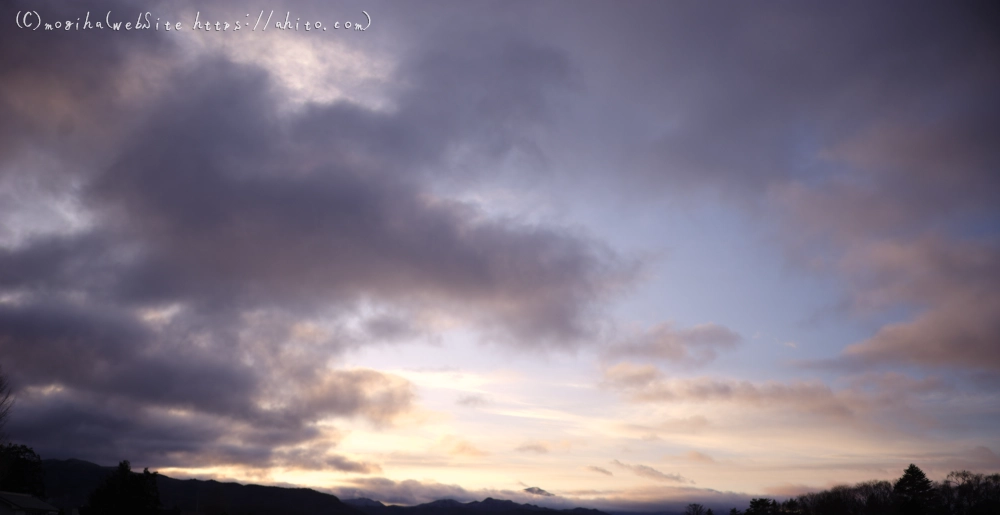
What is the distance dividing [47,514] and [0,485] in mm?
20320

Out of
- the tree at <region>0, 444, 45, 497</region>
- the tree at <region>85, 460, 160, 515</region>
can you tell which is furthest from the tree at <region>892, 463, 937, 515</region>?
the tree at <region>0, 444, 45, 497</region>

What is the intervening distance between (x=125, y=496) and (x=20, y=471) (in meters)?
77.3

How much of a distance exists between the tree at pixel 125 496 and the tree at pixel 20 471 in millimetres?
47345

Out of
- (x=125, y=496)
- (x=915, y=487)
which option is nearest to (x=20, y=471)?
(x=125, y=496)

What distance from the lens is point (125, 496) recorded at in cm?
9312

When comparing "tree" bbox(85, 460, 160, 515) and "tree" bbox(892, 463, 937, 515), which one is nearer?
"tree" bbox(85, 460, 160, 515)

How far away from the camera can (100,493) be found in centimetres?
9675

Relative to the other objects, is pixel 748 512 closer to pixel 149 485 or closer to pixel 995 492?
pixel 995 492

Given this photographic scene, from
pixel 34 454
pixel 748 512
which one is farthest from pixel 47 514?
pixel 748 512

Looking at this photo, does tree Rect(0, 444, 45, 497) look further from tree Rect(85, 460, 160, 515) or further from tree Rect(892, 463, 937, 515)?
tree Rect(892, 463, 937, 515)

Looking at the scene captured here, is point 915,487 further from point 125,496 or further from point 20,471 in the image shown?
point 20,471

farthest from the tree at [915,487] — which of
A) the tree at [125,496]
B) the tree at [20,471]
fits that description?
the tree at [20,471]

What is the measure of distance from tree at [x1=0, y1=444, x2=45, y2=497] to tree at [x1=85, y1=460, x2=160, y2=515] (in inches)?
1864

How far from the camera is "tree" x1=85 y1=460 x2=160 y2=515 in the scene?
92.7 m
